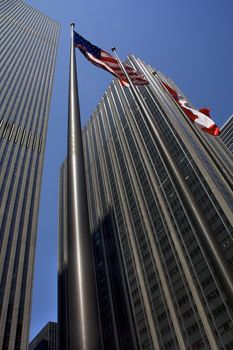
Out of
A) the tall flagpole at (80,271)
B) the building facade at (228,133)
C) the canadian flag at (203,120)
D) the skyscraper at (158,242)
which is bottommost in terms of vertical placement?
the tall flagpole at (80,271)

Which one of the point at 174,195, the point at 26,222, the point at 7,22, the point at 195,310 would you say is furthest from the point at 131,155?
the point at 7,22

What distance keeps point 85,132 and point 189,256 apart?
130 m

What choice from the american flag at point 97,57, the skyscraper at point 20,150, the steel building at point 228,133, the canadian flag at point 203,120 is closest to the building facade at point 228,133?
the steel building at point 228,133

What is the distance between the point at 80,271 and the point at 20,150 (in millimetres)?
100736

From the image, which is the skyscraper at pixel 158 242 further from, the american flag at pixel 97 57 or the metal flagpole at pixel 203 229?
the metal flagpole at pixel 203 229

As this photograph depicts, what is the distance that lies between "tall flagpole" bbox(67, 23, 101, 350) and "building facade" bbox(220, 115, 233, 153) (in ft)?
561

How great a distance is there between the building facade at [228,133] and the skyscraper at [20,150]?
9323 centimetres

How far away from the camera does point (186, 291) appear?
3159 inches

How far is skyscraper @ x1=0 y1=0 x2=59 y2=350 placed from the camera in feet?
219

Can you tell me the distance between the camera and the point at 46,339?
14938 centimetres

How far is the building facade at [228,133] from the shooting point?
549 ft

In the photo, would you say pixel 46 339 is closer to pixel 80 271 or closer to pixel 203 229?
pixel 203 229

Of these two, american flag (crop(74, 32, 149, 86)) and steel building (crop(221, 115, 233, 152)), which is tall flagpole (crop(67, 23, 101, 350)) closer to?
american flag (crop(74, 32, 149, 86))

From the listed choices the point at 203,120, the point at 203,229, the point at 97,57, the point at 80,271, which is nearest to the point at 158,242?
the point at 203,120
